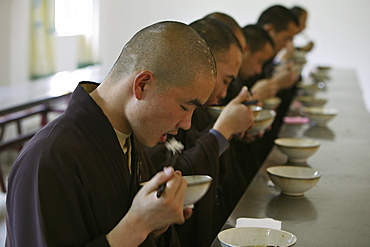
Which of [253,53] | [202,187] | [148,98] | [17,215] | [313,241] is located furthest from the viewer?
[253,53]

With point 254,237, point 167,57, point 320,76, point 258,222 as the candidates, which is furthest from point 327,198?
point 320,76

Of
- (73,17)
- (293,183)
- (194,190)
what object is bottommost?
(73,17)

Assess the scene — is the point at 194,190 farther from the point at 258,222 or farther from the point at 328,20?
the point at 328,20

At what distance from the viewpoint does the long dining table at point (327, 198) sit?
2.01m

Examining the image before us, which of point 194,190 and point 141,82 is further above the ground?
point 141,82

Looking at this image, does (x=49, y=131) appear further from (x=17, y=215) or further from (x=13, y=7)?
(x=13, y=7)

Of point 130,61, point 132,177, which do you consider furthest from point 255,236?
point 130,61

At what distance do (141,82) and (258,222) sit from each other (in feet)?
2.48

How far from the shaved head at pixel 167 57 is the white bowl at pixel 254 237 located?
500 mm

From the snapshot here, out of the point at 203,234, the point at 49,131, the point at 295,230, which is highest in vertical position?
the point at 49,131

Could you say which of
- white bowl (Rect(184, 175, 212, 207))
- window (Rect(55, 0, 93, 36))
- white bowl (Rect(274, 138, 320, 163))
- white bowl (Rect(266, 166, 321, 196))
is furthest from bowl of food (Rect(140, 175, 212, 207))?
window (Rect(55, 0, 93, 36))

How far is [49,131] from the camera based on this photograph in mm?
1580

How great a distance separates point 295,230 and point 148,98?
0.76 m

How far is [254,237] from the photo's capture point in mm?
1799
